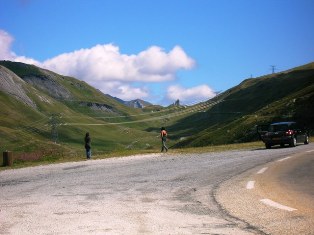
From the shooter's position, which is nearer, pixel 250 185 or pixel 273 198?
pixel 273 198

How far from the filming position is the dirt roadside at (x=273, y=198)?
23.3 ft

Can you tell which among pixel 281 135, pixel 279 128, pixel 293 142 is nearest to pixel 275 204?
pixel 281 135

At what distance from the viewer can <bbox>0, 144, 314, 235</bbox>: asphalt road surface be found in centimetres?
721

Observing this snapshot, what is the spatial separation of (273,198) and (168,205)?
2431 mm

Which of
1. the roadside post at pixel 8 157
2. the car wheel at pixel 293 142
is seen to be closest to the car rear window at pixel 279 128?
the car wheel at pixel 293 142

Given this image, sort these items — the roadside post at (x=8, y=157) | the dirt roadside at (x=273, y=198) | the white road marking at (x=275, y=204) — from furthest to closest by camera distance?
1. the roadside post at (x=8, y=157)
2. the white road marking at (x=275, y=204)
3. the dirt roadside at (x=273, y=198)

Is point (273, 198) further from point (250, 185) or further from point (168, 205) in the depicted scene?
point (168, 205)

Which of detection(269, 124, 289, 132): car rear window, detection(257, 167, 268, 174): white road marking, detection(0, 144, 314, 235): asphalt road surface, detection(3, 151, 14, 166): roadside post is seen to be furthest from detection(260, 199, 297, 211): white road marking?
detection(269, 124, 289, 132): car rear window

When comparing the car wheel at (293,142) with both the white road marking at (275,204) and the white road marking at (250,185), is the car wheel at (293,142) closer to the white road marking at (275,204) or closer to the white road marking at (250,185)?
the white road marking at (250,185)

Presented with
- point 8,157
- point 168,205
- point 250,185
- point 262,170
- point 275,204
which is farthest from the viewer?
point 8,157

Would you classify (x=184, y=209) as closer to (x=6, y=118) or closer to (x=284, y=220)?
(x=284, y=220)

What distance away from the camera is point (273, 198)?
9.81 metres

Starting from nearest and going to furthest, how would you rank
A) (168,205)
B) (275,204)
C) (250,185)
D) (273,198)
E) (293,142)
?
(275,204)
(168,205)
(273,198)
(250,185)
(293,142)

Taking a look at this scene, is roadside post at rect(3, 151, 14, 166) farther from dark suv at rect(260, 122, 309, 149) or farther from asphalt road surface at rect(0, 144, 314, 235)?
dark suv at rect(260, 122, 309, 149)
